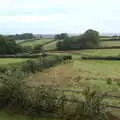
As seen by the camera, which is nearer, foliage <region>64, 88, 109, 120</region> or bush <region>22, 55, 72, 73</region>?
foliage <region>64, 88, 109, 120</region>

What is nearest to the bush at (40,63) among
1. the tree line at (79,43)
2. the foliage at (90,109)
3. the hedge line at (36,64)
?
the hedge line at (36,64)

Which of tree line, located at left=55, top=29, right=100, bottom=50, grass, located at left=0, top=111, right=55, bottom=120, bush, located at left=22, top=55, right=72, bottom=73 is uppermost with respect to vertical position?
tree line, located at left=55, top=29, right=100, bottom=50

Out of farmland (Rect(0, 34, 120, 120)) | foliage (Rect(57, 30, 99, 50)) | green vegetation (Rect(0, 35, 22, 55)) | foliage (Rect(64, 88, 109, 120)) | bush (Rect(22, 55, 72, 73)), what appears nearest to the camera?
foliage (Rect(64, 88, 109, 120))

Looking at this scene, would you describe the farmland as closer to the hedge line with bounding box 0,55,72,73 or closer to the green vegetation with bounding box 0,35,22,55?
the hedge line with bounding box 0,55,72,73

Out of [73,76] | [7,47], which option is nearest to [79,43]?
[7,47]

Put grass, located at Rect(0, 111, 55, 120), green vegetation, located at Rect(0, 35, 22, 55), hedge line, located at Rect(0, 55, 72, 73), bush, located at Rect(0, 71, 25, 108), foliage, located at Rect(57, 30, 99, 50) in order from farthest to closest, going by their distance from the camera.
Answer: foliage, located at Rect(57, 30, 99, 50)
green vegetation, located at Rect(0, 35, 22, 55)
hedge line, located at Rect(0, 55, 72, 73)
bush, located at Rect(0, 71, 25, 108)
grass, located at Rect(0, 111, 55, 120)

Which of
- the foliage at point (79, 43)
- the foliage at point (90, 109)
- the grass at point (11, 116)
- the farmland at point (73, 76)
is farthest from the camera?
the foliage at point (79, 43)

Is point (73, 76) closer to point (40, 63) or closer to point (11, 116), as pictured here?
point (40, 63)

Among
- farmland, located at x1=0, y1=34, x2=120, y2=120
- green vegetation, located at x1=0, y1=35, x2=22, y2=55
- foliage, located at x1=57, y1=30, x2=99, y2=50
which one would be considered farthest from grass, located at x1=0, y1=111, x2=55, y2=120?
foliage, located at x1=57, y1=30, x2=99, y2=50

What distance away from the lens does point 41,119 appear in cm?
1827

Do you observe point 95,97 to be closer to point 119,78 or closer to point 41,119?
point 41,119

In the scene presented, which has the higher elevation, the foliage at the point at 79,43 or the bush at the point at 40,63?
the foliage at the point at 79,43

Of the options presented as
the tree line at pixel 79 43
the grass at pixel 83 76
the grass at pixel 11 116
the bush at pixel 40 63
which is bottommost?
the grass at pixel 11 116

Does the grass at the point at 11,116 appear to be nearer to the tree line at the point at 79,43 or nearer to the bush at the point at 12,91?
the bush at the point at 12,91
